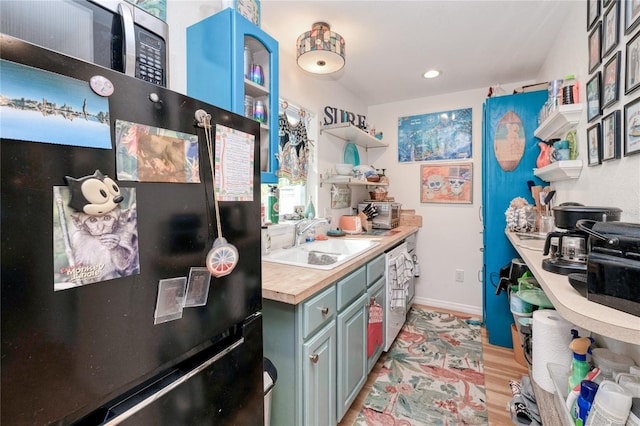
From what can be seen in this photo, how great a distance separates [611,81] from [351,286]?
Answer: 5.08 feet

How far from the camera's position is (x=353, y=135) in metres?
3.02

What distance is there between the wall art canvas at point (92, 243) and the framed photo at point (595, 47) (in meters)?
2.08

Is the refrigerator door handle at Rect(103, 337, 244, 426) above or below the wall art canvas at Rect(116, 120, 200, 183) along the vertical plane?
below

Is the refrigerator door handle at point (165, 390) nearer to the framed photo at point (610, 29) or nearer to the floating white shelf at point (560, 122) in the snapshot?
the framed photo at point (610, 29)

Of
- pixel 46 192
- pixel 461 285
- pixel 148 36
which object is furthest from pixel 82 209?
pixel 461 285

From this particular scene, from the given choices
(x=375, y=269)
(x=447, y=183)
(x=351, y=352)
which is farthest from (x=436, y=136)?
(x=351, y=352)

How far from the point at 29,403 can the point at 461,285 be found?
11.7ft

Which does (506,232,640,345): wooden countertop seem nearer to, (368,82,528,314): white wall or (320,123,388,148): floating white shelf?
(320,123,388,148): floating white shelf

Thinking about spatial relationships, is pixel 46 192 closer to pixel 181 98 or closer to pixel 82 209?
pixel 82 209

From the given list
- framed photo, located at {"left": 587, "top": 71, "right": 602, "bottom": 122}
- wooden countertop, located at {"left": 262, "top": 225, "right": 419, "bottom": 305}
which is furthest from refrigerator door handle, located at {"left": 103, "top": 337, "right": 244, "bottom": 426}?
framed photo, located at {"left": 587, "top": 71, "right": 602, "bottom": 122}

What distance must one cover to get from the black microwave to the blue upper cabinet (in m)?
0.35

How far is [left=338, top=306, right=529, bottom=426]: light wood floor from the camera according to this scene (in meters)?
1.74

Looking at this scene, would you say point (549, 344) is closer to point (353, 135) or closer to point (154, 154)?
point (154, 154)

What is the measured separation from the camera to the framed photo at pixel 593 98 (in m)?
1.42
